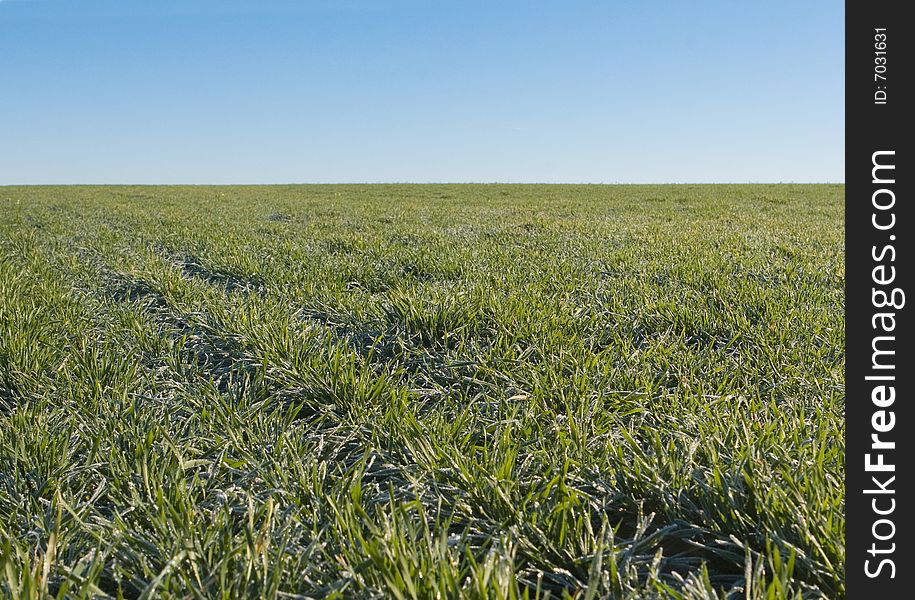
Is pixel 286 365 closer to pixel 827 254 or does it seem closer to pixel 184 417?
pixel 184 417

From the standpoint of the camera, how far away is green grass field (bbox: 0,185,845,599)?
5.40 ft

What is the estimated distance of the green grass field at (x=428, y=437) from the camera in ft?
5.40

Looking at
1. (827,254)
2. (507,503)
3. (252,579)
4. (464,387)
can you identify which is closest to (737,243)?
(827,254)

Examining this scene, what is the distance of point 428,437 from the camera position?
7.73 ft

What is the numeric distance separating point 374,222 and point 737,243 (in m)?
6.43

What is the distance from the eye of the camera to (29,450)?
89.9 inches

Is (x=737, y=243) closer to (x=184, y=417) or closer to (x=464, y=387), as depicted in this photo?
(x=464, y=387)

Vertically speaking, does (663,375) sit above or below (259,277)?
below

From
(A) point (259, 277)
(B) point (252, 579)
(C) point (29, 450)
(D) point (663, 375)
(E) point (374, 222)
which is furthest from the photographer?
(E) point (374, 222)

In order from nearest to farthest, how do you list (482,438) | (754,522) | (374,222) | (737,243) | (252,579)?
(252,579) < (754,522) < (482,438) < (737,243) < (374,222)
